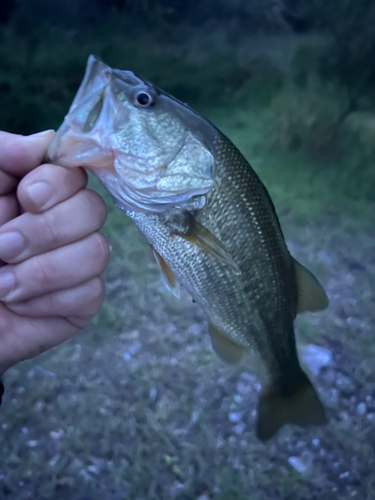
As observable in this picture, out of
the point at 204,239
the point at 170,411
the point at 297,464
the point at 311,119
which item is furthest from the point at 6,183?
the point at 311,119

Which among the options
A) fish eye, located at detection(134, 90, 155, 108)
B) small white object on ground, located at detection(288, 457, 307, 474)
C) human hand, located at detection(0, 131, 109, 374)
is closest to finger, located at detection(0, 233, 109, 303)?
human hand, located at detection(0, 131, 109, 374)

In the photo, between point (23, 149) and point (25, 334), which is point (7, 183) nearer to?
point (23, 149)

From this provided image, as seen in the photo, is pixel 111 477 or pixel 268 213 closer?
pixel 268 213

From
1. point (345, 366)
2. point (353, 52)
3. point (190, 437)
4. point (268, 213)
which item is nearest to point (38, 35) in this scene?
point (268, 213)

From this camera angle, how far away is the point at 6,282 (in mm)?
527

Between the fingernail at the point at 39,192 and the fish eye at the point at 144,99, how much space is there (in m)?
0.18

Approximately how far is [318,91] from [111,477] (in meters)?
1.77

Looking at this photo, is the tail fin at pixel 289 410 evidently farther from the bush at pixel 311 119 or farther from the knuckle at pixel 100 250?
the bush at pixel 311 119

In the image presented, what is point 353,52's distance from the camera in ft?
5.24

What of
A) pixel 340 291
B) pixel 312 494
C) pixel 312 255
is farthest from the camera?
pixel 312 255

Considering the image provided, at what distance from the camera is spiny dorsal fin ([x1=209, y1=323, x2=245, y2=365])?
0.69 metres

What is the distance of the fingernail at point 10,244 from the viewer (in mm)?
496

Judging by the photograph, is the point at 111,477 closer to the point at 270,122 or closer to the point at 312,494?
the point at 312,494

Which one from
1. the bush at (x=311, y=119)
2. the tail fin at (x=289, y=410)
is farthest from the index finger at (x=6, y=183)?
the bush at (x=311, y=119)
